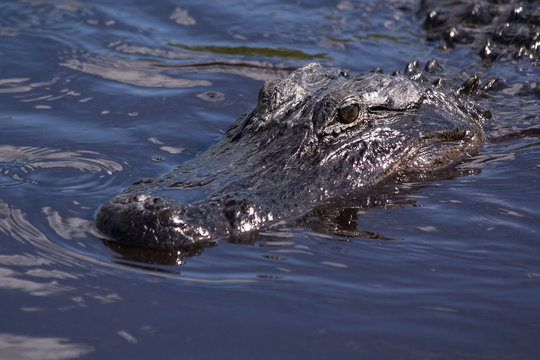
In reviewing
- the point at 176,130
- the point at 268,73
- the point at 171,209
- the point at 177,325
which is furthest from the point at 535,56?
the point at 177,325

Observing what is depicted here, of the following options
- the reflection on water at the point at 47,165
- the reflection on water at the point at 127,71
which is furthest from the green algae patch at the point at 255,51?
the reflection on water at the point at 47,165

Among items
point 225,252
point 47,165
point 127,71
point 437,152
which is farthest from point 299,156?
point 127,71

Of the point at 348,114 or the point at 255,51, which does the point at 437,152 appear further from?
the point at 255,51

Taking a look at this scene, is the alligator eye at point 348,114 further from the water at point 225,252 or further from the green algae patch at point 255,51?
the green algae patch at point 255,51

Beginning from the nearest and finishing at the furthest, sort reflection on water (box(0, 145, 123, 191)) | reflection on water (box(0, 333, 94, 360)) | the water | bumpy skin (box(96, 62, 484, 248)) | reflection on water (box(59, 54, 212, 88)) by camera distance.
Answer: reflection on water (box(0, 333, 94, 360))
the water
bumpy skin (box(96, 62, 484, 248))
reflection on water (box(0, 145, 123, 191))
reflection on water (box(59, 54, 212, 88))

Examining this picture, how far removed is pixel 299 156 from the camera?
4645mm

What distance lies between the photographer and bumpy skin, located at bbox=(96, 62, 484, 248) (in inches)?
151

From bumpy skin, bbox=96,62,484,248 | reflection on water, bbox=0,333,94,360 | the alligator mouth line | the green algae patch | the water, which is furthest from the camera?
the green algae patch

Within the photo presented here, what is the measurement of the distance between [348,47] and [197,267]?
5.14 meters

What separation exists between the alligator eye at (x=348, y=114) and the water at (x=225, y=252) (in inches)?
23.4

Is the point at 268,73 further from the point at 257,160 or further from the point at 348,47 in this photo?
the point at 257,160

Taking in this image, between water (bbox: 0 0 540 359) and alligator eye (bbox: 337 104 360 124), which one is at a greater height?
alligator eye (bbox: 337 104 360 124)

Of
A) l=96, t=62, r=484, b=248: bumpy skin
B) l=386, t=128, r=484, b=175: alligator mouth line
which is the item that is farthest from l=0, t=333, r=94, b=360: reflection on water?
l=386, t=128, r=484, b=175: alligator mouth line

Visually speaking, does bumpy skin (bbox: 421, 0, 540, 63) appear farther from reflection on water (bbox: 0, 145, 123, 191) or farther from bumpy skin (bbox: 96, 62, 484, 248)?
reflection on water (bbox: 0, 145, 123, 191)
